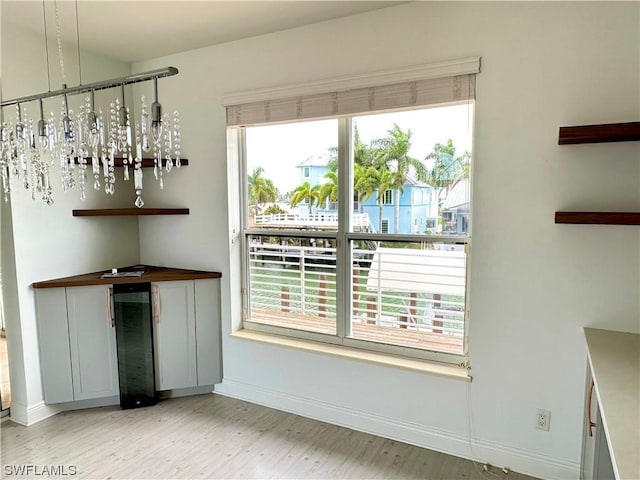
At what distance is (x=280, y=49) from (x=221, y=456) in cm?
260

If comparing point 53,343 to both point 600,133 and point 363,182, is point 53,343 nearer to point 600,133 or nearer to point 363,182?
point 363,182

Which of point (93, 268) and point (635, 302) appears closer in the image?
point (635, 302)

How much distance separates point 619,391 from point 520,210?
1041 mm

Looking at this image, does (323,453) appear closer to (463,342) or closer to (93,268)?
(463,342)

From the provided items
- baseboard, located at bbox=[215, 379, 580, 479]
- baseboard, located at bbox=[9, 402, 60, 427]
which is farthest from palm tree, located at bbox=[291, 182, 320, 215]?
baseboard, located at bbox=[9, 402, 60, 427]

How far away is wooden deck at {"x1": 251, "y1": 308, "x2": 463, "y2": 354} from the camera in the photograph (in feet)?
8.21

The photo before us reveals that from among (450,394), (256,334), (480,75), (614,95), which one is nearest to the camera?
(614,95)

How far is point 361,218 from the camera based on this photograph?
2.69m

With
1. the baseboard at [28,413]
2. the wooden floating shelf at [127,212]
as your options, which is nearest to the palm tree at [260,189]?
the wooden floating shelf at [127,212]

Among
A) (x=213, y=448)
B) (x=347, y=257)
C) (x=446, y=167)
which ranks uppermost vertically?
(x=446, y=167)

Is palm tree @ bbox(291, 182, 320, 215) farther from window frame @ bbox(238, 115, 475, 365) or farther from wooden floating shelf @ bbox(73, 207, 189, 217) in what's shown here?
wooden floating shelf @ bbox(73, 207, 189, 217)

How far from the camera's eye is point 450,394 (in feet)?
7.84

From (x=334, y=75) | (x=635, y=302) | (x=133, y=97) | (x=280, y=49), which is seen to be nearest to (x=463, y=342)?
(x=635, y=302)

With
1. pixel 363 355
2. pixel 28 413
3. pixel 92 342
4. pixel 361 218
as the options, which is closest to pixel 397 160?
pixel 361 218
